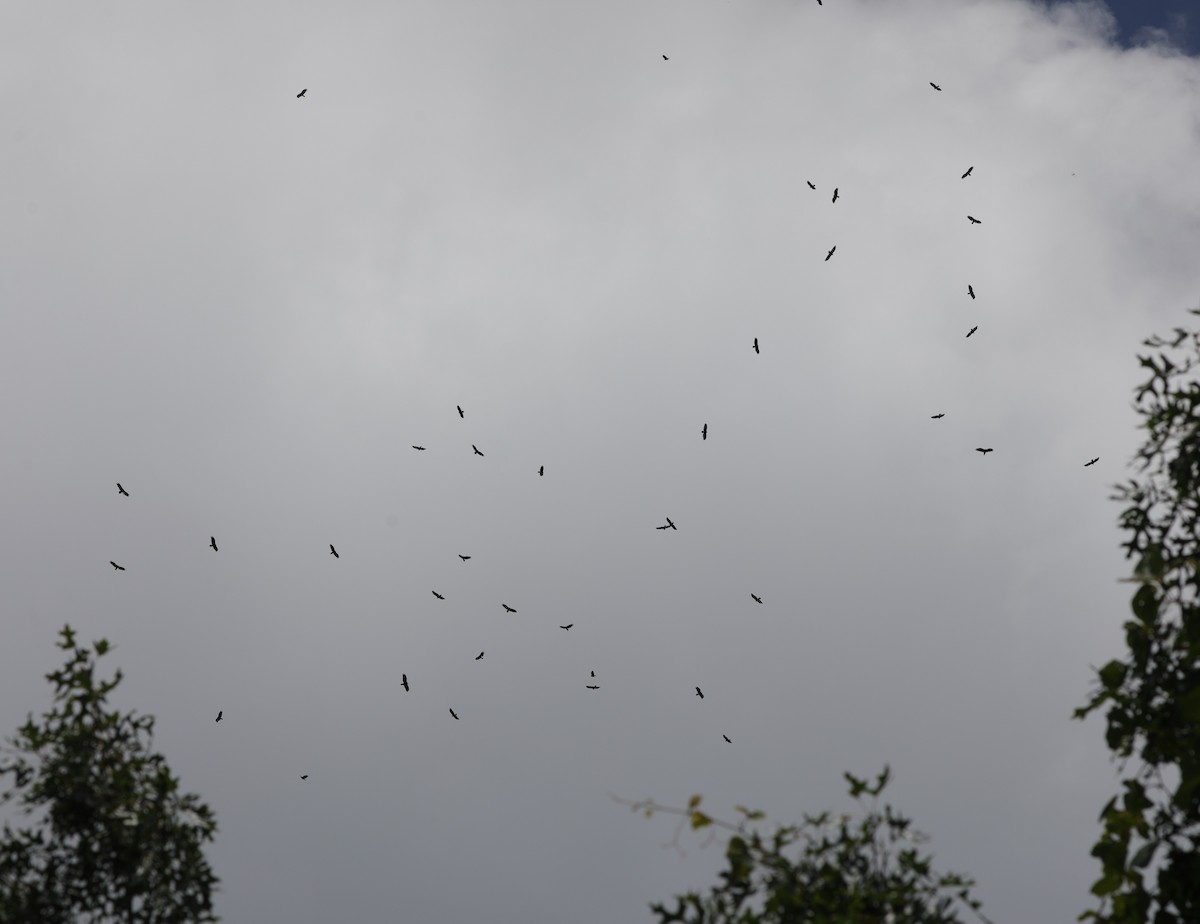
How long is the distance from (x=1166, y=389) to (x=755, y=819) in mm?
7631

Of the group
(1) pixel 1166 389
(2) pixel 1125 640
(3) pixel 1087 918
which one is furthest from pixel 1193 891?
(1) pixel 1166 389

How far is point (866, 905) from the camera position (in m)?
11.8

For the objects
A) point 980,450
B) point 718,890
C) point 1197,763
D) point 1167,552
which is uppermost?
point 980,450

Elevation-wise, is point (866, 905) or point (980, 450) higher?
point (980, 450)

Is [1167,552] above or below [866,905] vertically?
→ above

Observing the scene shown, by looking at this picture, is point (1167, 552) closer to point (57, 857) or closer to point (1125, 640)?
point (1125, 640)

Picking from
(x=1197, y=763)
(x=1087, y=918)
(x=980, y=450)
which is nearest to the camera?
(x=1197, y=763)

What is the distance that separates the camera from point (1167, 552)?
14266 mm

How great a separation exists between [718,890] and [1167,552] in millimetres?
6952

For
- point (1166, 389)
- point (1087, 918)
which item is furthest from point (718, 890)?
point (1166, 389)

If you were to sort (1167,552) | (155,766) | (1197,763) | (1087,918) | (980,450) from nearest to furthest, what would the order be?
1. (1197,763)
2. (1087,918)
3. (1167,552)
4. (155,766)
5. (980,450)

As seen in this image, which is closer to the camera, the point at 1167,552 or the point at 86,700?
the point at 1167,552

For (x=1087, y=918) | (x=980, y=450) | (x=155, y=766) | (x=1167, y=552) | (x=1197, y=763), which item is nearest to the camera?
(x=1197, y=763)

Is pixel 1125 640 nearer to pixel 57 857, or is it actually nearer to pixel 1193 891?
pixel 1193 891
